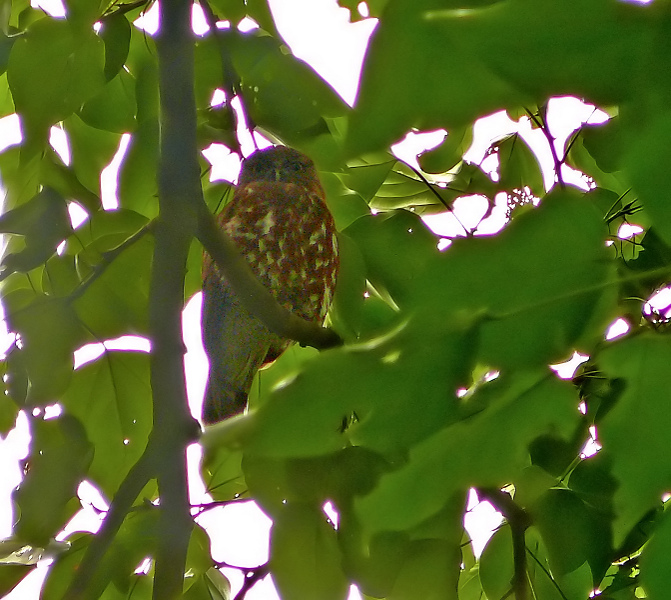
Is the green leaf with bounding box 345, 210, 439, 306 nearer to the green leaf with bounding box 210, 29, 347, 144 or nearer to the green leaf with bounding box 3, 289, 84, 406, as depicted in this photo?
the green leaf with bounding box 210, 29, 347, 144

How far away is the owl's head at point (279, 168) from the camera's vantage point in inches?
26.1

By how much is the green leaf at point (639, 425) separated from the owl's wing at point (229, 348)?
1.25 ft

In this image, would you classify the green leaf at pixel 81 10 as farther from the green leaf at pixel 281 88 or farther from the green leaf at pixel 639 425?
the green leaf at pixel 639 425

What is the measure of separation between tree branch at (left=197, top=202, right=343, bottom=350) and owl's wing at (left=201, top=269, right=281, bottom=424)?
80mm

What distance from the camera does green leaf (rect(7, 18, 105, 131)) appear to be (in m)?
0.46

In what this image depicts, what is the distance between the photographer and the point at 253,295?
0.52 m

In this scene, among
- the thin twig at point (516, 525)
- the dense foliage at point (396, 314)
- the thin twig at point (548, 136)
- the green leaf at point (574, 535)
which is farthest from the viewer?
the thin twig at point (548, 136)

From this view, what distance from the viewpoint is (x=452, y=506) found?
382 mm

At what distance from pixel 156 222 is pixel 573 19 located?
12.8 inches

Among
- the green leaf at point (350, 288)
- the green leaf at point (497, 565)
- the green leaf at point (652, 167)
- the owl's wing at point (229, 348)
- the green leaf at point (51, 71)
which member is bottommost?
the green leaf at point (497, 565)

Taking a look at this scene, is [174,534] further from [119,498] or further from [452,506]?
[452,506]

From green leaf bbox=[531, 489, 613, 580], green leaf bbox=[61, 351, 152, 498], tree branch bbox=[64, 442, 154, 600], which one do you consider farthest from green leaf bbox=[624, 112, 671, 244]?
green leaf bbox=[61, 351, 152, 498]

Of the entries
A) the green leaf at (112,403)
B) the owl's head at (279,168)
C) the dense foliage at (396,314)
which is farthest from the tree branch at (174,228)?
the owl's head at (279,168)

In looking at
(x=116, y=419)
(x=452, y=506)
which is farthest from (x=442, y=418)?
(x=116, y=419)
